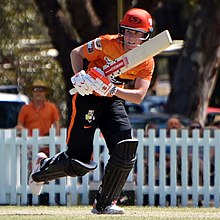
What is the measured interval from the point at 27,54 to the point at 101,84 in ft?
35.9

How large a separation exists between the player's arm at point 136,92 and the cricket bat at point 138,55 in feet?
0.58

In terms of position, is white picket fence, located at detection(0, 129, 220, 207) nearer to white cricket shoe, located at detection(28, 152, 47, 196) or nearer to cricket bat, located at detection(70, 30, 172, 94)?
white cricket shoe, located at detection(28, 152, 47, 196)

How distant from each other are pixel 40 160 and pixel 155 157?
12.7 feet

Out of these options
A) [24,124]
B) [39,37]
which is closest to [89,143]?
[24,124]

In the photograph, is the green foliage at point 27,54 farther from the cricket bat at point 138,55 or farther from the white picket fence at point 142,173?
the cricket bat at point 138,55

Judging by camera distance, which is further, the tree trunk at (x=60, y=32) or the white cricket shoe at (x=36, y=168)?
the tree trunk at (x=60, y=32)

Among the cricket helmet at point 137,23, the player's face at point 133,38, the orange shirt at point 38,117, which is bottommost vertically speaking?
the orange shirt at point 38,117

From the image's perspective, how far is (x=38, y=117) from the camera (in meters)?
14.4

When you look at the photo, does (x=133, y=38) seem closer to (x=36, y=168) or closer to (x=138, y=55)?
(x=138, y=55)

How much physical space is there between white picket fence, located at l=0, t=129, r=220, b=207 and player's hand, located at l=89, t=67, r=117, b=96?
4224 mm

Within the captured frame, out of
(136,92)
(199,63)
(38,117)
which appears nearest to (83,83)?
(136,92)

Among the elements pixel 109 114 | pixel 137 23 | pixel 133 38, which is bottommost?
pixel 109 114

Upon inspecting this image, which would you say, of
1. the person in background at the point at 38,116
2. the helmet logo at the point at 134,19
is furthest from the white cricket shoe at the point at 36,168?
the person in background at the point at 38,116

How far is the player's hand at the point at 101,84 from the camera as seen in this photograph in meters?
8.26
